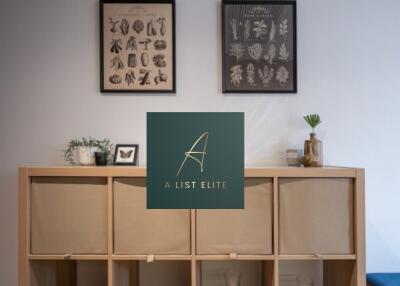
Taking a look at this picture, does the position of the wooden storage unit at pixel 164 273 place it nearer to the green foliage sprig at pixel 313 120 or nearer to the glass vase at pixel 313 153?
the glass vase at pixel 313 153

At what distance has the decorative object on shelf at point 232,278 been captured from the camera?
1766 millimetres

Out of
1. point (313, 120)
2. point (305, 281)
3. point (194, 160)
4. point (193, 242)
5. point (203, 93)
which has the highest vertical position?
point (203, 93)

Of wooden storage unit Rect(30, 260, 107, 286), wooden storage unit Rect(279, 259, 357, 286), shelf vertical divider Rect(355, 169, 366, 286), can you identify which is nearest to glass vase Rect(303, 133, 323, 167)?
shelf vertical divider Rect(355, 169, 366, 286)

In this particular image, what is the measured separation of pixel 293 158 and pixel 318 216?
417 millimetres

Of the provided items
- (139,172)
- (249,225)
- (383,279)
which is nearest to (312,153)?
(249,225)

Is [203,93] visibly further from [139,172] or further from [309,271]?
[309,271]

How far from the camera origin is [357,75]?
6.34 feet

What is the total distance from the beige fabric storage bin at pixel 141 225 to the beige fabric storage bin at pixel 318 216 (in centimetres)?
52

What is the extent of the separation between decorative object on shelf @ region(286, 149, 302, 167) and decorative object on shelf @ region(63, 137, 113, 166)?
3.53 ft

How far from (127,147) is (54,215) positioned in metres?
0.55

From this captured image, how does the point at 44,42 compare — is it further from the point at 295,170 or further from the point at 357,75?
the point at 357,75

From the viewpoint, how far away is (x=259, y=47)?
1.92 metres

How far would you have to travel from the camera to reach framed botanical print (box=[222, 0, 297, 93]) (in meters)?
1.91

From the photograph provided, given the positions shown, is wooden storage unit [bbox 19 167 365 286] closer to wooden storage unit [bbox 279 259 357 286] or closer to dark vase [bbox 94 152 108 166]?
dark vase [bbox 94 152 108 166]
